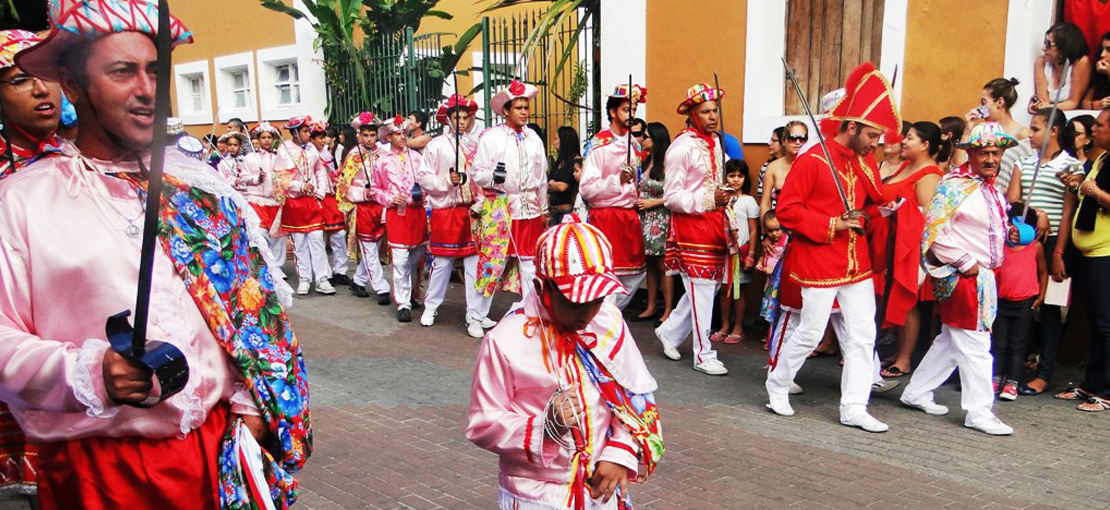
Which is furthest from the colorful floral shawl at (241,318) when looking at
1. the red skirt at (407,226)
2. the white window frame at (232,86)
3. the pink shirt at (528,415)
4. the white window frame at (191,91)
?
the white window frame at (191,91)

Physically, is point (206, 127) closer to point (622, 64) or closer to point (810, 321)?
point (622, 64)

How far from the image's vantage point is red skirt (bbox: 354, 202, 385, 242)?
1041 cm

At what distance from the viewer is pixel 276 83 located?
18594 millimetres

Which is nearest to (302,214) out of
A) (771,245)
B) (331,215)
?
(331,215)

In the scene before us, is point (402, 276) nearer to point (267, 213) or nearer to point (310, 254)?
point (310, 254)

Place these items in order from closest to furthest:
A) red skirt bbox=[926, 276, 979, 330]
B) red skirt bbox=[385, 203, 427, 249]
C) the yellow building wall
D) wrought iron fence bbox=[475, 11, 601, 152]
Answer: red skirt bbox=[926, 276, 979, 330], red skirt bbox=[385, 203, 427, 249], wrought iron fence bbox=[475, 11, 601, 152], the yellow building wall

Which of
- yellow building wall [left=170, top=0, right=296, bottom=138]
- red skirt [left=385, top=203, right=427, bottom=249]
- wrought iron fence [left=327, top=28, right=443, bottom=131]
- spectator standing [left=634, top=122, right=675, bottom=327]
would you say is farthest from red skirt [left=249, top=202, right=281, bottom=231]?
yellow building wall [left=170, top=0, right=296, bottom=138]

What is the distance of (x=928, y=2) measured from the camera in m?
7.72

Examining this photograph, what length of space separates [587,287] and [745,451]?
10.3 ft

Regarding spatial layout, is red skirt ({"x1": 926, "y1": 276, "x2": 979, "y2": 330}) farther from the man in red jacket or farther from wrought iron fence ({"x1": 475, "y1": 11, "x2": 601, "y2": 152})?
wrought iron fence ({"x1": 475, "y1": 11, "x2": 601, "y2": 152})

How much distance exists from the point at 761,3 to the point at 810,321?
4158mm

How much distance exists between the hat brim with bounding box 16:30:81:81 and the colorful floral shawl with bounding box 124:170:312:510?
12.4 inches

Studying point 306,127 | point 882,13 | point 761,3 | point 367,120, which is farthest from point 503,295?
point 882,13

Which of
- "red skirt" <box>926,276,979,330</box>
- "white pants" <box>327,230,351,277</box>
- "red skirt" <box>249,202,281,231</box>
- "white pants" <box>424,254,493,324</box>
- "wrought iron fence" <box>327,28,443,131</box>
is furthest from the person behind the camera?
"wrought iron fence" <box>327,28,443,131</box>
